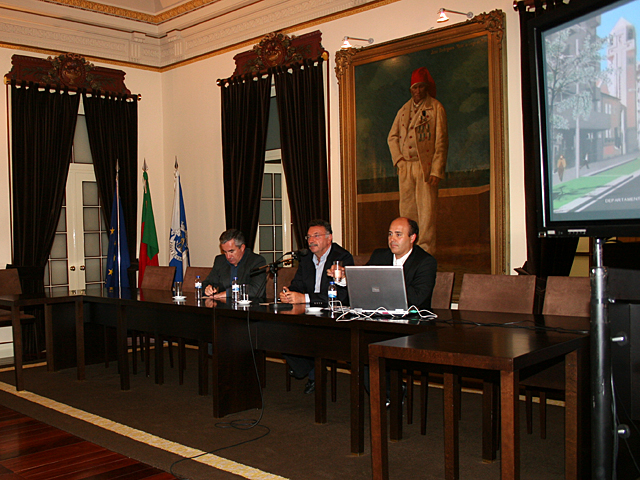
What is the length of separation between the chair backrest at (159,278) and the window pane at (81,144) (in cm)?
239

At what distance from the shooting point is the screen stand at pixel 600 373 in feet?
6.68

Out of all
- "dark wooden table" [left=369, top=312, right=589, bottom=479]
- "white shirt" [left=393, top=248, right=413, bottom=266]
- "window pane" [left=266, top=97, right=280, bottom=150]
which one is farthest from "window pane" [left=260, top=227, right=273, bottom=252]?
"dark wooden table" [left=369, top=312, right=589, bottom=479]

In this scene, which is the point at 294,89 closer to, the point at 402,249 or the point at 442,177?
the point at 442,177

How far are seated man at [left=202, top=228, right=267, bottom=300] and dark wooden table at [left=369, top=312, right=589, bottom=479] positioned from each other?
2.33 metres

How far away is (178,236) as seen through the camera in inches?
311

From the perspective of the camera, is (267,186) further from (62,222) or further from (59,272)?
(59,272)

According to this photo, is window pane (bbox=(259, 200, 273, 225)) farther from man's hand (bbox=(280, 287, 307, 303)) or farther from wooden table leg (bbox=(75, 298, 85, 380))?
man's hand (bbox=(280, 287, 307, 303))

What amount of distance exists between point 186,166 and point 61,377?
3495 millimetres

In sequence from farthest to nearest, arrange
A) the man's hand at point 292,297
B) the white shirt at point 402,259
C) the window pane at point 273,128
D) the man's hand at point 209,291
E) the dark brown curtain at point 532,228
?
the window pane at point 273,128, the man's hand at point 209,291, the dark brown curtain at point 532,228, the man's hand at point 292,297, the white shirt at point 402,259

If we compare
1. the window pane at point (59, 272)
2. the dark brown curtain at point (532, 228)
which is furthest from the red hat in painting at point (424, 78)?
the window pane at point (59, 272)

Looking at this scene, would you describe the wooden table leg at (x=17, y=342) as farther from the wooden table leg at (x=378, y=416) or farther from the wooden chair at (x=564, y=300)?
the wooden chair at (x=564, y=300)

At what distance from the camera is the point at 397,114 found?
610cm

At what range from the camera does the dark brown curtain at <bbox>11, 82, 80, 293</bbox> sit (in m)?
7.32

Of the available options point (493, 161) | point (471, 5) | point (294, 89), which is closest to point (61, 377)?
point (294, 89)
